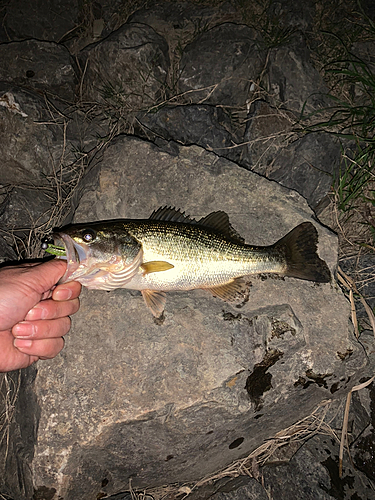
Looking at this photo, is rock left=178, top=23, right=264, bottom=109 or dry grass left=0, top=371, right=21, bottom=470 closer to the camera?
dry grass left=0, top=371, right=21, bottom=470

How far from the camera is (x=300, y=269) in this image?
4.20 meters

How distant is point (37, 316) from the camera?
3881 millimetres

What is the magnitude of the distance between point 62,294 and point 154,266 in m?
0.99

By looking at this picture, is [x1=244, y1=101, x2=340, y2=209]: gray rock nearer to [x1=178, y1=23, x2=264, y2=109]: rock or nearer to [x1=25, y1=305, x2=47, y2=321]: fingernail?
[x1=178, y1=23, x2=264, y2=109]: rock

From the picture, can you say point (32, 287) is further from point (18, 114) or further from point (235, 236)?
point (18, 114)

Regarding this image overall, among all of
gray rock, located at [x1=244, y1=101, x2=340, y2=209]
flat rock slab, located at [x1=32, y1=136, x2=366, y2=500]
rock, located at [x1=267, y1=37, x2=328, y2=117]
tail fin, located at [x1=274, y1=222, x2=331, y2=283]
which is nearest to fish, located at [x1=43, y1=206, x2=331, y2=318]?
tail fin, located at [x1=274, y1=222, x2=331, y2=283]

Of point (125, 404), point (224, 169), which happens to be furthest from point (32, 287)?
point (224, 169)

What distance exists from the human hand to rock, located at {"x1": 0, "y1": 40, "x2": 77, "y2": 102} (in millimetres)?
4048

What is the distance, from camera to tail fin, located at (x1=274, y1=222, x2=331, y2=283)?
4199mm

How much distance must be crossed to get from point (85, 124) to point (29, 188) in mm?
1416

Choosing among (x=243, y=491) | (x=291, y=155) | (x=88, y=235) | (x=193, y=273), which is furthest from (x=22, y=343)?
(x=291, y=155)

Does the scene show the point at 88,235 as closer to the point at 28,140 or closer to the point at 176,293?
the point at 176,293

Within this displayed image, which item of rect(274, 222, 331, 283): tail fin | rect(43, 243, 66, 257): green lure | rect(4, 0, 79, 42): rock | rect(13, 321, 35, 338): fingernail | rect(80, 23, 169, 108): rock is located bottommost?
rect(13, 321, 35, 338): fingernail

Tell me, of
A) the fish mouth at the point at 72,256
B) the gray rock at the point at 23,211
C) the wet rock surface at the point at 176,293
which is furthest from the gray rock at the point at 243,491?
the gray rock at the point at 23,211
